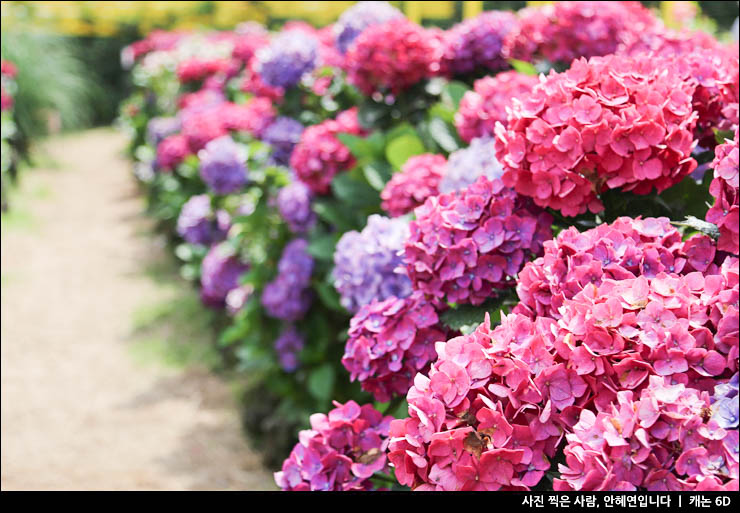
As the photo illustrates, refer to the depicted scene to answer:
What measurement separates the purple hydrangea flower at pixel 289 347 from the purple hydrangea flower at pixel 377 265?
1068mm

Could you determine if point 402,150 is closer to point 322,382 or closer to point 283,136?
point 322,382

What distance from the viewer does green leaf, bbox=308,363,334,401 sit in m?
2.77

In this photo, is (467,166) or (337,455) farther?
(467,166)

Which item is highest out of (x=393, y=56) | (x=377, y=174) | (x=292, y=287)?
(x=393, y=56)

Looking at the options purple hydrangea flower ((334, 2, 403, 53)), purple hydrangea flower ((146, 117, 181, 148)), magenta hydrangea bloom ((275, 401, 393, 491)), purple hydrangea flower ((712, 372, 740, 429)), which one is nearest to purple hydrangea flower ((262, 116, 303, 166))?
purple hydrangea flower ((334, 2, 403, 53))

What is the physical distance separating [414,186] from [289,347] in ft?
4.04

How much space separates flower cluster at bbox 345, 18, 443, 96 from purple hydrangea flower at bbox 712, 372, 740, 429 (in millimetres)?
1829

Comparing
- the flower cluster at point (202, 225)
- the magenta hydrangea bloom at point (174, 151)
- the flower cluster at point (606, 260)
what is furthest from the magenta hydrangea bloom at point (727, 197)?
the magenta hydrangea bloom at point (174, 151)

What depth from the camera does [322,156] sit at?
2.76 meters

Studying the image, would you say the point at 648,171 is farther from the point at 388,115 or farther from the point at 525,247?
the point at 388,115

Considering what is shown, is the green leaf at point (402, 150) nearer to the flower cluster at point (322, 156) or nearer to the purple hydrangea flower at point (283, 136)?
the flower cluster at point (322, 156)

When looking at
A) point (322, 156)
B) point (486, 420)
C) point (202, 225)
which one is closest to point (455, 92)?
point (322, 156)

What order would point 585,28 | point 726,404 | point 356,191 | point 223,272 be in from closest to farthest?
point 726,404, point 585,28, point 356,191, point 223,272

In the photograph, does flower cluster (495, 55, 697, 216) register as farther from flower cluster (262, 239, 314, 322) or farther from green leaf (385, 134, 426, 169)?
flower cluster (262, 239, 314, 322)
